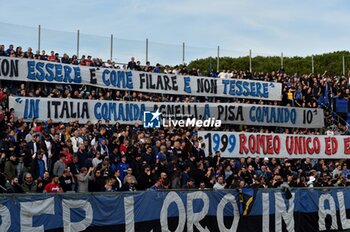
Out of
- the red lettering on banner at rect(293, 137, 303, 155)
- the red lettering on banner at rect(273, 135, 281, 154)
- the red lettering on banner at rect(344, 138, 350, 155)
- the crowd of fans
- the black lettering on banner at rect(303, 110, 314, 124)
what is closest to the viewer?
the crowd of fans

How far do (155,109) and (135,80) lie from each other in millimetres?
2224

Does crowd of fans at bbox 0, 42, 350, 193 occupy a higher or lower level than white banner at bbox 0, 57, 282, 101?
lower

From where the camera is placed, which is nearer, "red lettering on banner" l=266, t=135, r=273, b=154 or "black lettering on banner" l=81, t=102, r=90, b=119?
"black lettering on banner" l=81, t=102, r=90, b=119

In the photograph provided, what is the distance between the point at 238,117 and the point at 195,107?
2.56 meters

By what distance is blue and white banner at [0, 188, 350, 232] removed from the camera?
1299cm

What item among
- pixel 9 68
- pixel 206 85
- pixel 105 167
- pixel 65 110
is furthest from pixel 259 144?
pixel 105 167

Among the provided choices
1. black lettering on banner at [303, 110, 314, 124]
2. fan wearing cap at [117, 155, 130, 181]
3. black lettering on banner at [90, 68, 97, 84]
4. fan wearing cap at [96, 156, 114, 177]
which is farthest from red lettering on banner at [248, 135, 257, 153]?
Answer: fan wearing cap at [96, 156, 114, 177]

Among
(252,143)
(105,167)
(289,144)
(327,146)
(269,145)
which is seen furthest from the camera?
(327,146)

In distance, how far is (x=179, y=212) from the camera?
54.0 feet

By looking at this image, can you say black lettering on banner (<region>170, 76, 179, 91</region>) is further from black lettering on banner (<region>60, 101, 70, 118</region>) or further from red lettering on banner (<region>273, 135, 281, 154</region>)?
black lettering on banner (<region>60, 101, 70, 118</region>)

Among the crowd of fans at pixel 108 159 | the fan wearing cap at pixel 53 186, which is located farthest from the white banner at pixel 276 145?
the fan wearing cap at pixel 53 186

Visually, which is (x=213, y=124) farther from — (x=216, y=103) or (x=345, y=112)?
(x=345, y=112)

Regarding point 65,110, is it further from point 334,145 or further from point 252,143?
point 334,145

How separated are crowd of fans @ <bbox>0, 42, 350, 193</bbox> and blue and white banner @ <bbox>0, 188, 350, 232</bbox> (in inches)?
48.3
